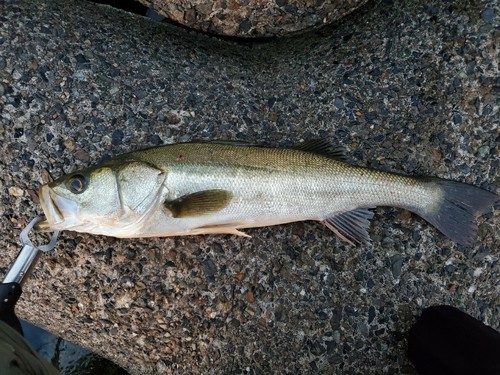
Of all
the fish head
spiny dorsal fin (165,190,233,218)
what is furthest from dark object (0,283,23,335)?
spiny dorsal fin (165,190,233,218)

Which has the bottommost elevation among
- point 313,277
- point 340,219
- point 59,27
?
point 313,277

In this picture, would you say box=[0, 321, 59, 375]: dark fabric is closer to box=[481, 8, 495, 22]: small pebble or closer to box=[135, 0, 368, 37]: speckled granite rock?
box=[135, 0, 368, 37]: speckled granite rock

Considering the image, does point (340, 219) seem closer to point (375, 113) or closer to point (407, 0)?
point (375, 113)

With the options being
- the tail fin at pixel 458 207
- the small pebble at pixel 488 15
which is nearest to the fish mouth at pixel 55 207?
the tail fin at pixel 458 207

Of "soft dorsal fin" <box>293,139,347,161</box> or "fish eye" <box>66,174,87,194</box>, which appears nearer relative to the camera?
"fish eye" <box>66,174,87,194</box>

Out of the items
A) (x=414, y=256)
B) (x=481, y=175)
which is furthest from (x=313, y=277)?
(x=481, y=175)

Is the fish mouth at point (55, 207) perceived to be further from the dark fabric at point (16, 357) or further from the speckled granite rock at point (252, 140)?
the dark fabric at point (16, 357)
